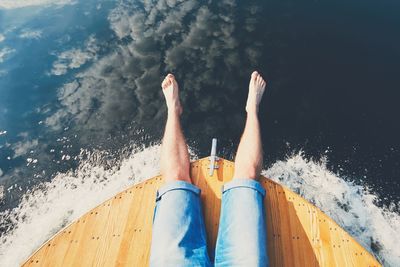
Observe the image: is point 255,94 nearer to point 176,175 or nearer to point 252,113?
point 252,113

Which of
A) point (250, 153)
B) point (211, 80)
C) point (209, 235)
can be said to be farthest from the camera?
point (211, 80)

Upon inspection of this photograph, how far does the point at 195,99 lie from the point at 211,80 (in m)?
0.42

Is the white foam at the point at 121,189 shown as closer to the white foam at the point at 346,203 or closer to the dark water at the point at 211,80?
the white foam at the point at 346,203

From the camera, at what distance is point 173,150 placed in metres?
2.80

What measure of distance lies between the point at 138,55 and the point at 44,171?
2.22m

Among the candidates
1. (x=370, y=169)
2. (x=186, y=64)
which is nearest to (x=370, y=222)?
(x=370, y=169)

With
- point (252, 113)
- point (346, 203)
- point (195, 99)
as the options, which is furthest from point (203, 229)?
point (195, 99)

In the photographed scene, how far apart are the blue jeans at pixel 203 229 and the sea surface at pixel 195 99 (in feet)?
4.17

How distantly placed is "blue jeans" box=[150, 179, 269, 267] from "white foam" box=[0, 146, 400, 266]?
121 cm

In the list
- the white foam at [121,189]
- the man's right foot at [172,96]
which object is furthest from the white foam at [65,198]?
the man's right foot at [172,96]

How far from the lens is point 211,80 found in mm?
4383

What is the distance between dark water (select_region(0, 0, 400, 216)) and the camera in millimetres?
3717

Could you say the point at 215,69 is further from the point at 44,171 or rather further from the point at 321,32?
the point at 44,171

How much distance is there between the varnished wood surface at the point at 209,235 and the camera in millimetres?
2236
